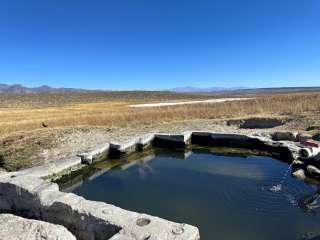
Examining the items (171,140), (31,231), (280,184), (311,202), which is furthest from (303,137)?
(31,231)

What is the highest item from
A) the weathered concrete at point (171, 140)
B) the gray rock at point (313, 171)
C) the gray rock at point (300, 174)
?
the weathered concrete at point (171, 140)

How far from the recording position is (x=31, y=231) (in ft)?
14.5

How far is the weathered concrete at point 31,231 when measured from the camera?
13.9ft

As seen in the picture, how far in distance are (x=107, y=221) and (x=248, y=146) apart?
726 centimetres

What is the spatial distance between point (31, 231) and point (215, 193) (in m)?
3.91

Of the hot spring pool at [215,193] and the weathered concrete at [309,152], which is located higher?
the weathered concrete at [309,152]

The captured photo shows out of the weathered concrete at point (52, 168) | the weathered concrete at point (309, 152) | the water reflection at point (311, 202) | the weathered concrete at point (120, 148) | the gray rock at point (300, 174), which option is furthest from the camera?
the weathered concrete at point (120, 148)

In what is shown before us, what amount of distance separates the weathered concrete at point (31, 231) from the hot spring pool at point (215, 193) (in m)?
Answer: 2.04

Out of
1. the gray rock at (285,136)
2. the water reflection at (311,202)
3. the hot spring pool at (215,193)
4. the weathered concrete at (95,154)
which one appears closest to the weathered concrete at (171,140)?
the hot spring pool at (215,193)

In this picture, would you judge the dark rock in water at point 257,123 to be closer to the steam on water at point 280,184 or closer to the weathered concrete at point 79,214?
the steam on water at point 280,184

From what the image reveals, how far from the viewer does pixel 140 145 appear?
10.8 metres

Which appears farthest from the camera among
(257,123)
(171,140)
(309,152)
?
(257,123)

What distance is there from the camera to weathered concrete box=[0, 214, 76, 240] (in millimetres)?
4238

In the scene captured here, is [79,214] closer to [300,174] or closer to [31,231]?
[31,231]
